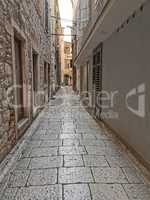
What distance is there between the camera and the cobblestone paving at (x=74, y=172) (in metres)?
2.08

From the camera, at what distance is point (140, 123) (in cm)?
282

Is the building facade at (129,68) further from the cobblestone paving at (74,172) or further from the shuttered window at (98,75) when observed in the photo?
the shuttered window at (98,75)

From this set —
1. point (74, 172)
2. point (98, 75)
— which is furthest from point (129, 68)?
point (98, 75)

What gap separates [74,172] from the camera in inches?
100

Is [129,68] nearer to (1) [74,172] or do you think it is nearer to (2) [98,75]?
(1) [74,172]

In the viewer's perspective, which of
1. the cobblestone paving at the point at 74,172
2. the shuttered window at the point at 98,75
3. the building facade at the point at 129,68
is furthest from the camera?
the shuttered window at the point at 98,75

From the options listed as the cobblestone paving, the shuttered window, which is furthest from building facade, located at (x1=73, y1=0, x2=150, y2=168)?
the shuttered window

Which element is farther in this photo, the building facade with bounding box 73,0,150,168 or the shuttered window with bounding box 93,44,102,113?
the shuttered window with bounding box 93,44,102,113

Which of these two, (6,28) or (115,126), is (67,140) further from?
(6,28)

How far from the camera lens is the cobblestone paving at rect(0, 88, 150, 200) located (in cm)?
208

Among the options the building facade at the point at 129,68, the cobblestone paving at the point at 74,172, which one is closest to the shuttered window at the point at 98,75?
the building facade at the point at 129,68

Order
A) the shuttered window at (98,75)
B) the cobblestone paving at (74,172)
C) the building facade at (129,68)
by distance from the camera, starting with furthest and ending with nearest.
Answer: the shuttered window at (98,75) → the building facade at (129,68) → the cobblestone paving at (74,172)

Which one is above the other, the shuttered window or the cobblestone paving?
the shuttered window

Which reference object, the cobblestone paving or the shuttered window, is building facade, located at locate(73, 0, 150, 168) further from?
the shuttered window
